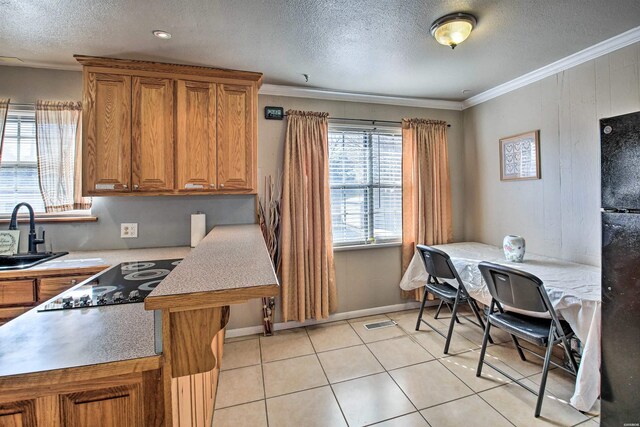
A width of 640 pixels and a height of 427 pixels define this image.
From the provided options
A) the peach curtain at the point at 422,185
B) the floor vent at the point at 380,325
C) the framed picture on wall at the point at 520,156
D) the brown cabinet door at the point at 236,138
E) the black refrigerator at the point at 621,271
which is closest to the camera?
the black refrigerator at the point at 621,271

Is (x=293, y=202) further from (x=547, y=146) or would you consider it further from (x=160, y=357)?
(x=547, y=146)

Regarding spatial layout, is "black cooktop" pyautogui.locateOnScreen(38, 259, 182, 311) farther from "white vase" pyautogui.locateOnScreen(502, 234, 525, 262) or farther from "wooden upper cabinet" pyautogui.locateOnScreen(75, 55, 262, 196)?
"white vase" pyautogui.locateOnScreen(502, 234, 525, 262)

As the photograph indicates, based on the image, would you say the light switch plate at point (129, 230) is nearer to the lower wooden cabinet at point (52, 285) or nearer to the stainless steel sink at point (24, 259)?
the stainless steel sink at point (24, 259)

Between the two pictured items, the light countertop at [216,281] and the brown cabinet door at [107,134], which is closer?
the light countertop at [216,281]

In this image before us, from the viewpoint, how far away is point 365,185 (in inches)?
130

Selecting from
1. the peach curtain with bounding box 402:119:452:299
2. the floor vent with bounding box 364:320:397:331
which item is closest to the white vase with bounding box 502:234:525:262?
the peach curtain with bounding box 402:119:452:299

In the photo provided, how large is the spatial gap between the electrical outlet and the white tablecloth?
293cm

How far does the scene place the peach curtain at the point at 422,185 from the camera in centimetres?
333

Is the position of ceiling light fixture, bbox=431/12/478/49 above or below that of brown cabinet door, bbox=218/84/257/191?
above

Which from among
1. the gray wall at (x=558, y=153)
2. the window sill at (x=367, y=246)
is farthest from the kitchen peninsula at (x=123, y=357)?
the gray wall at (x=558, y=153)

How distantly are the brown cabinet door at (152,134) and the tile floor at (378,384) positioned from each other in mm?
1648

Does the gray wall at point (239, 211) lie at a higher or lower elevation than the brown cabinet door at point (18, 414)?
higher

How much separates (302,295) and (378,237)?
112 centimetres

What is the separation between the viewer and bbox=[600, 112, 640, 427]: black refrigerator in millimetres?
1405
